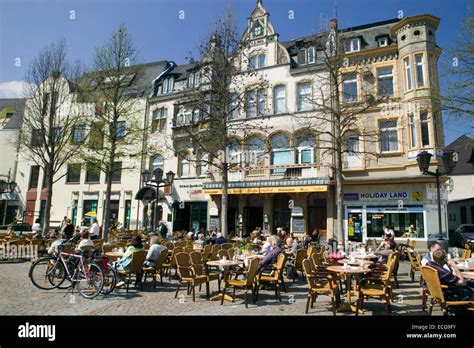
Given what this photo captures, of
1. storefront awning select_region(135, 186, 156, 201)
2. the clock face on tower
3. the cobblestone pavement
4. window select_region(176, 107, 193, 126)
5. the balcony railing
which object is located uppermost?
the clock face on tower

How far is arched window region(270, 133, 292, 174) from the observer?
2139 centimetres

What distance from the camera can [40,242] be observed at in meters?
12.4

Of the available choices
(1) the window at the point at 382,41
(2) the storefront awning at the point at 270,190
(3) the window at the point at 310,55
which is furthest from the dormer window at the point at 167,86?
(1) the window at the point at 382,41

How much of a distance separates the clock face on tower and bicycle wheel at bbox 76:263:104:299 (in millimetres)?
21014

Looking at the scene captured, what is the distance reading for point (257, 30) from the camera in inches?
927

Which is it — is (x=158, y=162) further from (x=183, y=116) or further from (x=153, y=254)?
(x=153, y=254)

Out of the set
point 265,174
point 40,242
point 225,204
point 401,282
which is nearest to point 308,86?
point 265,174

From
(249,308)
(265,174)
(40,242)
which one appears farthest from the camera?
(265,174)

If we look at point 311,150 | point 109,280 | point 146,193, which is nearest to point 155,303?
point 109,280

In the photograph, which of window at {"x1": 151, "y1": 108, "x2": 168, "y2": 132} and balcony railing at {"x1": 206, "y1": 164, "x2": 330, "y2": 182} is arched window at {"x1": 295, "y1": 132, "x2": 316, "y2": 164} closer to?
balcony railing at {"x1": 206, "y1": 164, "x2": 330, "y2": 182}

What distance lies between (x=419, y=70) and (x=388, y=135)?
4.03 m

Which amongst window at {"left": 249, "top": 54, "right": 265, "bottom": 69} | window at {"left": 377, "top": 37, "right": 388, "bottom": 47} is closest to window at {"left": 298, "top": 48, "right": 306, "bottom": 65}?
window at {"left": 249, "top": 54, "right": 265, "bottom": 69}
